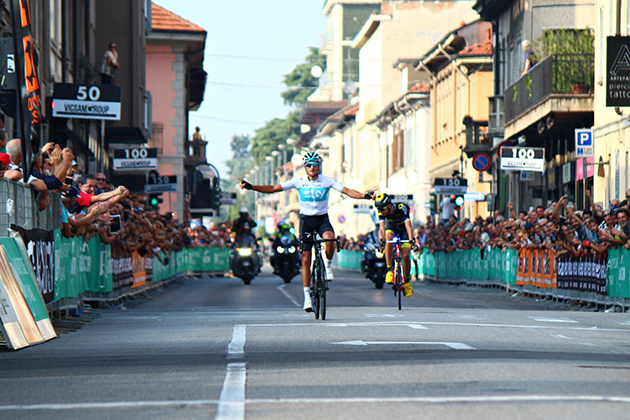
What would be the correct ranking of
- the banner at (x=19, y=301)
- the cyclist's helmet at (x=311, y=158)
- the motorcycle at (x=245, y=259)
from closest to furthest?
the banner at (x=19, y=301)
the cyclist's helmet at (x=311, y=158)
the motorcycle at (x=245, y=259)

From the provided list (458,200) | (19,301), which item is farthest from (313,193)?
(458,200)

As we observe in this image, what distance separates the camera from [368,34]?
92062 millimetres

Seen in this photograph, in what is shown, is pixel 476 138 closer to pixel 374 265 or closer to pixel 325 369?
pixel 374 265

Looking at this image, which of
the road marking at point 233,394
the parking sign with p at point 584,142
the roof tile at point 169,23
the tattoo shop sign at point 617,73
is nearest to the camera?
the road marking at point 233,394

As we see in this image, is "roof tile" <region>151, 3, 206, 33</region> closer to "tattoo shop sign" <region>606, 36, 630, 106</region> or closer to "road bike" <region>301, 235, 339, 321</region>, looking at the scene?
"tattoo shop sign" <region>606, 36, 630, 106</region>

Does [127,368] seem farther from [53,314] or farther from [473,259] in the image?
[473,259]

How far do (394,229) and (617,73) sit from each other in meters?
8.62

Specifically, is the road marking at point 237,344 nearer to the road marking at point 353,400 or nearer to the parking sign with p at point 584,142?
the road marking at point 353,400

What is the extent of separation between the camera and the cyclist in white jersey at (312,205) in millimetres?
16109

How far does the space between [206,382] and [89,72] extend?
96.7 ft

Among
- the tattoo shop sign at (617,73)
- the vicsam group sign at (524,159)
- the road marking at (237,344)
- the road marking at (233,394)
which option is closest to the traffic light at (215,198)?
the vicsam group sign at (524,159)

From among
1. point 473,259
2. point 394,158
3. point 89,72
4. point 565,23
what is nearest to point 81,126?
point 89,72

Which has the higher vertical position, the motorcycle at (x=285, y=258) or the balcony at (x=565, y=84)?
the balcony at (x=565, y=84)

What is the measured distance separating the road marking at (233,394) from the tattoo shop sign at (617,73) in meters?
18.7
